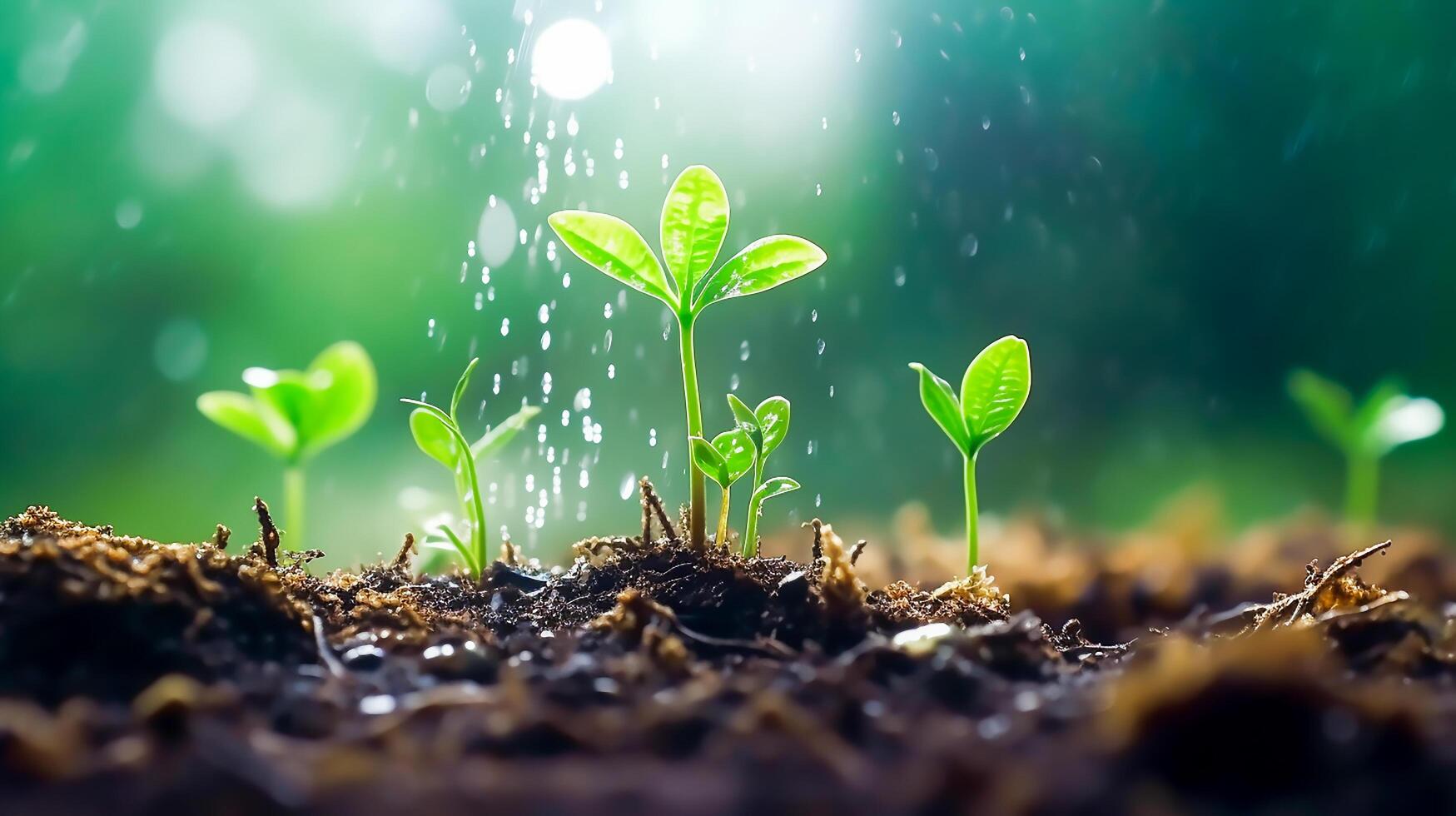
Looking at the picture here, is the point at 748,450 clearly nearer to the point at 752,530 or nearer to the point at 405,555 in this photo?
the point at 752,530

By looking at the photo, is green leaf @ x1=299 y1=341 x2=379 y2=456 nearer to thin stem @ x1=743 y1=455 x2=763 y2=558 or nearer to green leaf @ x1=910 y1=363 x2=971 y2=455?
thin stem @ x1=743 y1=455 x2=763 y2=558

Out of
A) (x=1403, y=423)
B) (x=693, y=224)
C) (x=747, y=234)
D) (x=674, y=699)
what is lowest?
(x=674, y=699)

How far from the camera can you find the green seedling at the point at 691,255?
964 millimetres

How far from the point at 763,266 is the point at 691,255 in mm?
88

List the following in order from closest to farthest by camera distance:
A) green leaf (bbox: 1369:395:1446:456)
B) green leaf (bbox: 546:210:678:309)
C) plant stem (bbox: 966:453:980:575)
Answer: green leaf (bbox: 546:210:678:309) → plant stem (bbox: 966:453:980:575) → green leaf (bbox: 1369:395:1446:456)

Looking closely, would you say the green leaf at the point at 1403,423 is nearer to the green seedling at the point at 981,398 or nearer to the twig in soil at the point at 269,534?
the green seedling at the point at 981,398

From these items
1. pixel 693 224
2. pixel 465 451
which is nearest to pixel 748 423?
pixel 693 224

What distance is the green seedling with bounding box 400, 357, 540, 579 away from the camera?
112 cm

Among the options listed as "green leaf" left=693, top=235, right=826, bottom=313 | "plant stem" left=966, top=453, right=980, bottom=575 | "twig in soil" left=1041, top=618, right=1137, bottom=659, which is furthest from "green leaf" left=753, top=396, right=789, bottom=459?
"twig in soil" left=1041, top=618, right=1137, bottom=659

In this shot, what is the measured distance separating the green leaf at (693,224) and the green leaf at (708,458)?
19 cm

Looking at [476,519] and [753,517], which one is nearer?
[753,517]

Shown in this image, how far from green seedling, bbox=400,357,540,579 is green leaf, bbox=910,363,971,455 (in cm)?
54

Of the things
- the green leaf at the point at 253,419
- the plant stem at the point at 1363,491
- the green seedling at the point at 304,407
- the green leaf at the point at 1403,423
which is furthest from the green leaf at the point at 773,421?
the plant stem at the point at 1363,491

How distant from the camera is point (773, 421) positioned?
Answer: 104 cm
